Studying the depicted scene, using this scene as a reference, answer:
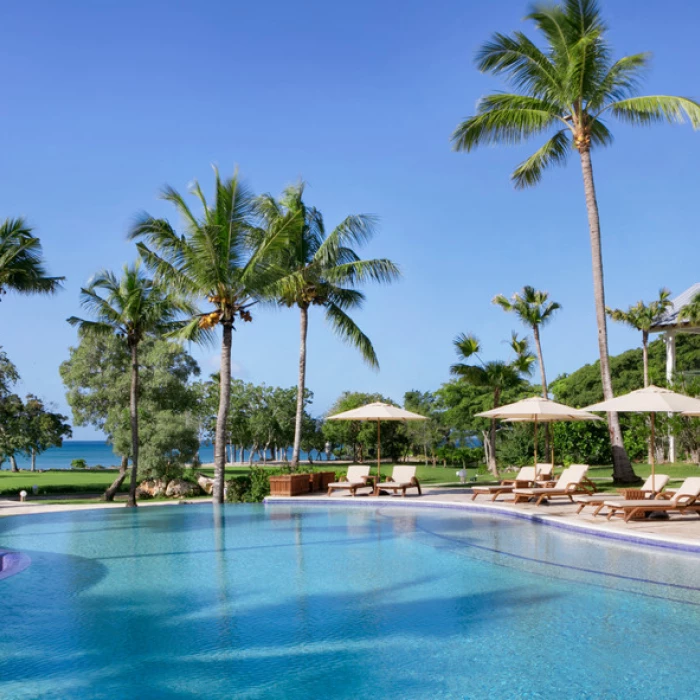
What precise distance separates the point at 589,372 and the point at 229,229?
34.1 meters

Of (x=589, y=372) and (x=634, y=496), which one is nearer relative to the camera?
(x=634, y=496)

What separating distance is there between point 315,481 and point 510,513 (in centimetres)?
713

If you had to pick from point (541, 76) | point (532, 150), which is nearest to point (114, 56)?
point (541, 76)

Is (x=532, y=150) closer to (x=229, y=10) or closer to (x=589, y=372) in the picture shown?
(x=229, y=10)

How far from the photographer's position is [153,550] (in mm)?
11391

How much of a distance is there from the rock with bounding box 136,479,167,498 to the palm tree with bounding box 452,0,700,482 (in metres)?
23.5

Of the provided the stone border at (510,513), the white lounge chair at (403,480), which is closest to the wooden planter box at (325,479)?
the stone border at (510,513)

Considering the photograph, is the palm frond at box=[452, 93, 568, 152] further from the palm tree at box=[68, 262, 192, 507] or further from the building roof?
the building roof

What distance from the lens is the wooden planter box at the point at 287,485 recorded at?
1875 cm

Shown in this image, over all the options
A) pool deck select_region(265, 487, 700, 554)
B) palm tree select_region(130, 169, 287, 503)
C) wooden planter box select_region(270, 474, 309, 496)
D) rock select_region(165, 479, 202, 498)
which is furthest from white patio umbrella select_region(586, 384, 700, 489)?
rock select_region(165, 479, 202, 498)

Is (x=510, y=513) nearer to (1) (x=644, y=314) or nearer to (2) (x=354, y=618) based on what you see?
(2) (x=354, y=618)

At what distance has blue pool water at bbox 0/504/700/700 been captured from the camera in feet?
17.4

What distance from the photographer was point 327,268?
74.7 feet

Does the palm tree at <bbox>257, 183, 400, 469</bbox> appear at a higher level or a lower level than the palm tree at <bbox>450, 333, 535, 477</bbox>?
higher
